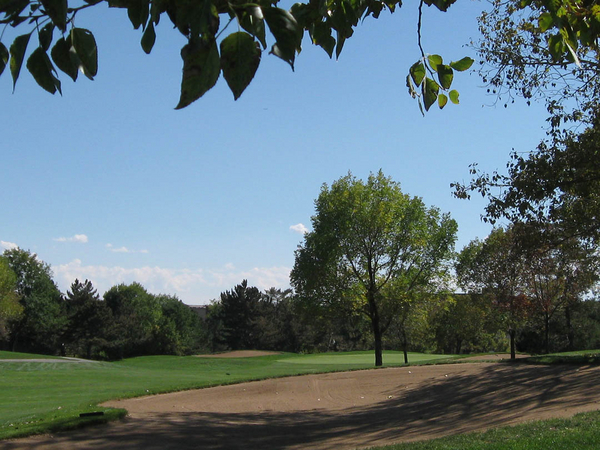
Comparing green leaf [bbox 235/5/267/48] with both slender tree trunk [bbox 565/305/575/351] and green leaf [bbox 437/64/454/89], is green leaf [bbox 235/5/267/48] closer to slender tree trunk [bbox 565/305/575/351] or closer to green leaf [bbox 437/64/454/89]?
green leaf [bbox 437/64/454/89]

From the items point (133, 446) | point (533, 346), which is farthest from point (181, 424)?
→ point (533, 346)

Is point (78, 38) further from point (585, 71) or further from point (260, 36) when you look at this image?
point (585, 71)

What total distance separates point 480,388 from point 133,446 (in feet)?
A: 34.8

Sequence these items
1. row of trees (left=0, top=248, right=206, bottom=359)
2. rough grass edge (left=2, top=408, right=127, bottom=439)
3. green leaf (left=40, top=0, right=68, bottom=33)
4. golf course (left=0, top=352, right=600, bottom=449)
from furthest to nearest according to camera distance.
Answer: row of trees (left=0, top=248, right=206, bottom=359)
golf course (left=0, top=352, right=600, bottom=449)
rough grass edge (left=2, top=408, right=127, bottom=439)
green leaf (left=40, top=0, right=68, bottom=33)

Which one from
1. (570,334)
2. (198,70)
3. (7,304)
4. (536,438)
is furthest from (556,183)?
(7,304)

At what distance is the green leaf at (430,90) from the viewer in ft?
9.50

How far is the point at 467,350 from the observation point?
61.4 meters

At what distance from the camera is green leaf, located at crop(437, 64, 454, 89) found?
2.83 metres

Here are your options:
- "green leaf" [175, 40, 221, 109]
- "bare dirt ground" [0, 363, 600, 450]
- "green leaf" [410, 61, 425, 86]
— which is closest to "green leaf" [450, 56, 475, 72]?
"green leaf" [410, 61, 425, 86]

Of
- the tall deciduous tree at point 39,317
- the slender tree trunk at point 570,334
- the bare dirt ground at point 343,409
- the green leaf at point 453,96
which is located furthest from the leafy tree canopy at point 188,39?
the tall deciduous tree at point 39,317

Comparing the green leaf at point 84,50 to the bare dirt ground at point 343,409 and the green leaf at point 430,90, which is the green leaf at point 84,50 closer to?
the green leaf at point 430,90

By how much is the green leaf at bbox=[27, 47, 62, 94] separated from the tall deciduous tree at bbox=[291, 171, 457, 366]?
24862mm

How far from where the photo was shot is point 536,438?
789 centimetres

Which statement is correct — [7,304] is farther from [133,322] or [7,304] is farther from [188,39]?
[188,39]
